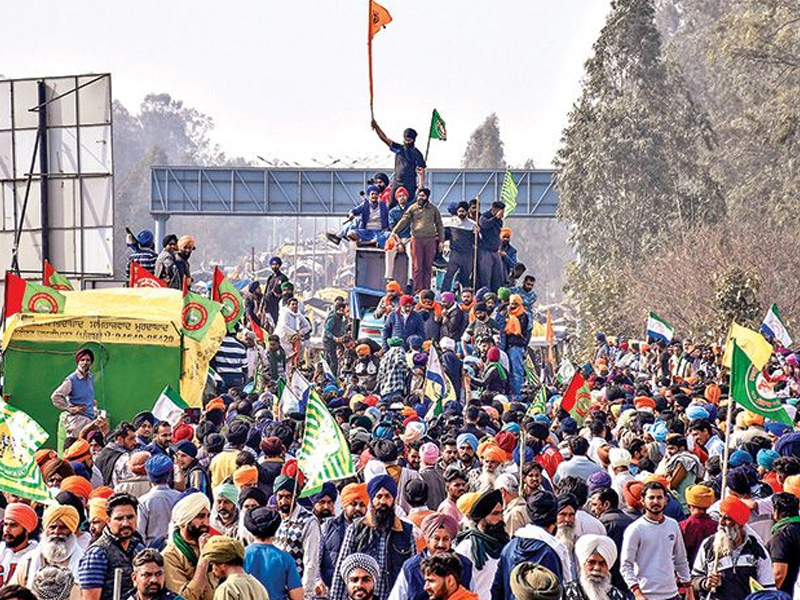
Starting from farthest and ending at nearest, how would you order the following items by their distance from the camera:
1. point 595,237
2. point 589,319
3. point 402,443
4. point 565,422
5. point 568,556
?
1. point 595,237
2. point 589,319
3. point 565,422
4. point 402,443
5. point 568,556

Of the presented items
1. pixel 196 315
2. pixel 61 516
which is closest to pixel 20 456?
pixel 61 516

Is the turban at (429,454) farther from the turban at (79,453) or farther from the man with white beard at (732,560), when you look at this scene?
the man with white beard at (732,560)

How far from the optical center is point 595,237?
62188 mm

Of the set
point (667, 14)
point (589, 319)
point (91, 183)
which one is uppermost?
point (667, 14)

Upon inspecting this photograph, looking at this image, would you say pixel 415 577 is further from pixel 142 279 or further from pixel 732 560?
pixel 142 279

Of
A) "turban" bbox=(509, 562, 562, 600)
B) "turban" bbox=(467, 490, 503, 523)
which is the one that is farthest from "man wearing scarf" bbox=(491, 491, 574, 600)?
"turban" bbox=(509, 562, 562, 600)

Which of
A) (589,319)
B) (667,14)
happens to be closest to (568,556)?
(589,319)

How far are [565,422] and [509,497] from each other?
15.6 feet

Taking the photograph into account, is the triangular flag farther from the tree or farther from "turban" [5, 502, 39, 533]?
the tree

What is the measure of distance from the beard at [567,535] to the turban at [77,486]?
→ 9.82 ft

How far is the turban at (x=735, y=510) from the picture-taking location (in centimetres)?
1055

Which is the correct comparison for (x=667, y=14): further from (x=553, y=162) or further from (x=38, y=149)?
(x=38, y=149)

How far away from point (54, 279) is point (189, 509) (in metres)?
11.1

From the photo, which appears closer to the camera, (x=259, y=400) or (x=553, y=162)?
(x=259, y=400)
